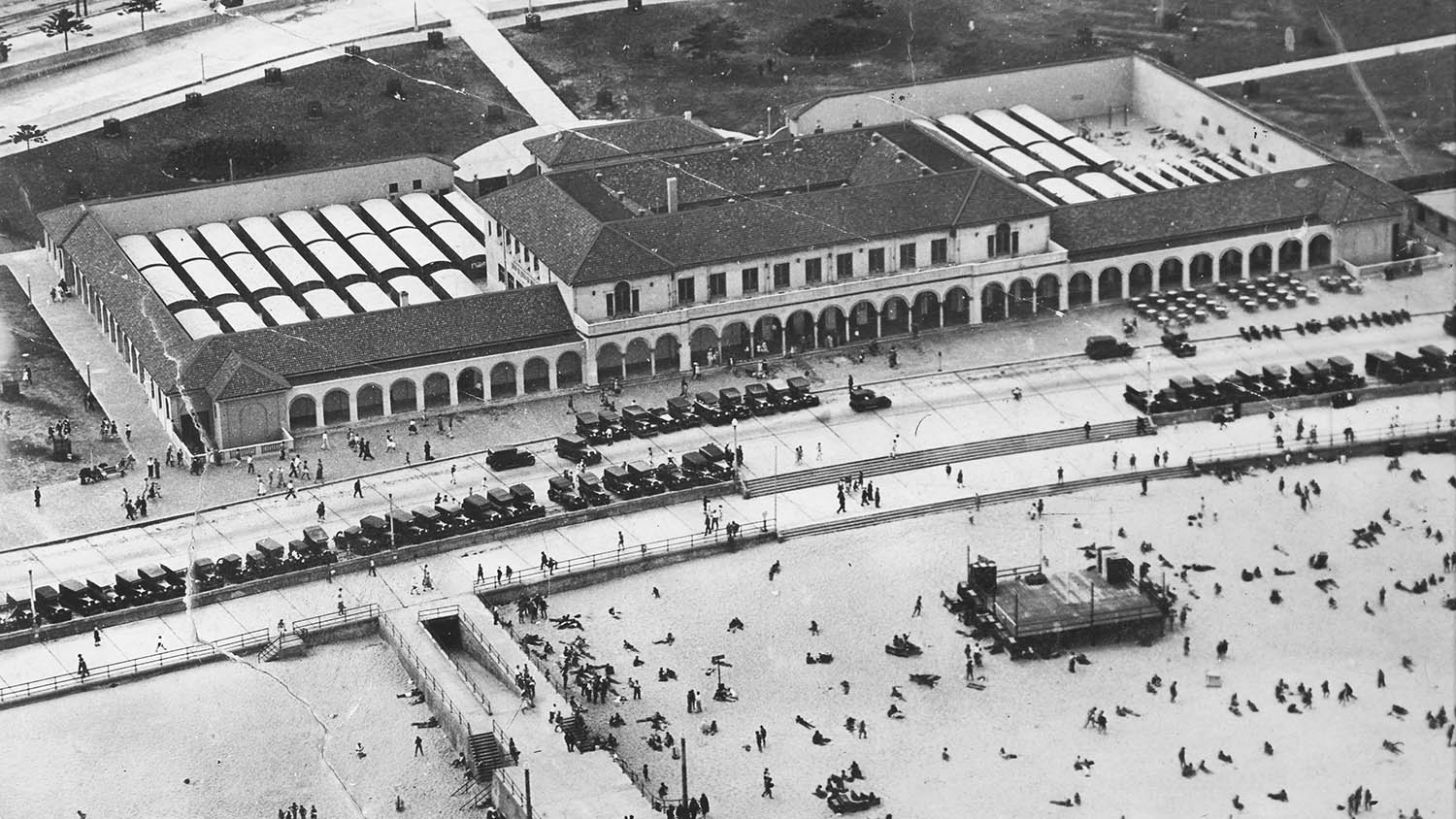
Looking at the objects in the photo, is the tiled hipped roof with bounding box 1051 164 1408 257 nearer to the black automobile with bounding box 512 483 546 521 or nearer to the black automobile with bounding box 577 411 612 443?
the black automobile with bounding box 577 411 612 443

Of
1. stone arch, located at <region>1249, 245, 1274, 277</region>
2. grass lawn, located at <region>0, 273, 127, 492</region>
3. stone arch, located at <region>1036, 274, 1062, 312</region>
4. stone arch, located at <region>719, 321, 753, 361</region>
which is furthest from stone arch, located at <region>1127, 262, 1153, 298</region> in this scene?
grass lawn, located at <region>0, 273, 127, 492</region>

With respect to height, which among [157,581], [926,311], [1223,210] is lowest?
[926,311]

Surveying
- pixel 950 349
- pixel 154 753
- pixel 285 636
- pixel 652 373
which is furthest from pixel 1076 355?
pixel 154 753

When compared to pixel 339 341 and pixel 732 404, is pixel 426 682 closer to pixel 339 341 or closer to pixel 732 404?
pixel 732 404

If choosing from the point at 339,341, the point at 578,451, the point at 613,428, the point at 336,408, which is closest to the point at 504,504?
the point at 578,451

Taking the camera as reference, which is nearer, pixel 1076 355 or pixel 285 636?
pixel 285 636

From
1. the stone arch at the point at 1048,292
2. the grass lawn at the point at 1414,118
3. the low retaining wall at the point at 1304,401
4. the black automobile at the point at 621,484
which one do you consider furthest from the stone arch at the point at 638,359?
the grass lawn at the point at 1414,118

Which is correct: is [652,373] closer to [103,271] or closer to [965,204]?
[965,204]
